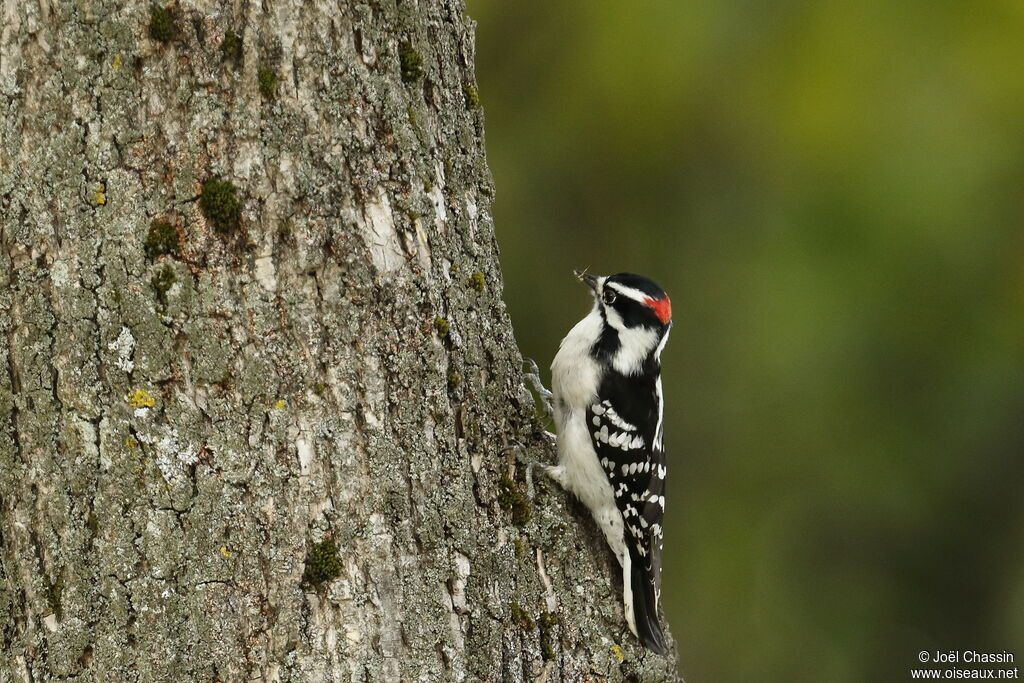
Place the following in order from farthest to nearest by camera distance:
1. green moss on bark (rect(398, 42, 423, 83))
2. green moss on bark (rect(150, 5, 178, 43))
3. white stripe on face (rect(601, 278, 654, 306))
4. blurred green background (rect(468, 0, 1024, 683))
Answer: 1. blurred green background (rect(468, 0, 1024, 683))
2. white stripe on face (rect(601, 278, 654, 306))
3. green moss on bark (rect(398, 42, 423, 83))
4. green moss on bark (rect(150, 5, 178, 43))

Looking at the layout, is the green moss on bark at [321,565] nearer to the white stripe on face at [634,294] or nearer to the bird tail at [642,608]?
the bird tail at [642,608]

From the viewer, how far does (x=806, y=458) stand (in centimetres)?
711

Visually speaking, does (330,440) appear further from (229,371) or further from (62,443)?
(62,443)

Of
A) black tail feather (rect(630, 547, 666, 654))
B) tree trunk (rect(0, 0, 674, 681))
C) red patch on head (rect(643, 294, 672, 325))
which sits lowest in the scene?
black tail feather (rect(630, 547, 666, 654))

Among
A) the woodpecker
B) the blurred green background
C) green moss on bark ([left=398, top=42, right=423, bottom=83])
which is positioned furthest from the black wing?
the blurred green background

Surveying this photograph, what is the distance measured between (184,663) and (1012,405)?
19.0 ft

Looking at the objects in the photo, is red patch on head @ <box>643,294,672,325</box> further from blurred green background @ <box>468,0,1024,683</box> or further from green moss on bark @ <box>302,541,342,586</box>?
green moss on bark @ <box>302,541,342,586</box>

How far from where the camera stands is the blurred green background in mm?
Answer: 5828

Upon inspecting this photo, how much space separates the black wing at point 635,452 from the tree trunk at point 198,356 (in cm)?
129

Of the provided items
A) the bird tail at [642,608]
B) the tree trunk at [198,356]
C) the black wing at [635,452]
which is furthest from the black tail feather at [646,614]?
the tree trunk at [198,356]

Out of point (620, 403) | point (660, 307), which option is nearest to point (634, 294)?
point (660, 307)

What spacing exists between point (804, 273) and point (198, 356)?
436cm

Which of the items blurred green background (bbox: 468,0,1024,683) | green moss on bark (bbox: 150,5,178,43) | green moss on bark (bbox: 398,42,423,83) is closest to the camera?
green moss on bark (bbox: 150,5,178,43)

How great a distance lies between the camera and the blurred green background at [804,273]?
19.1 feet
